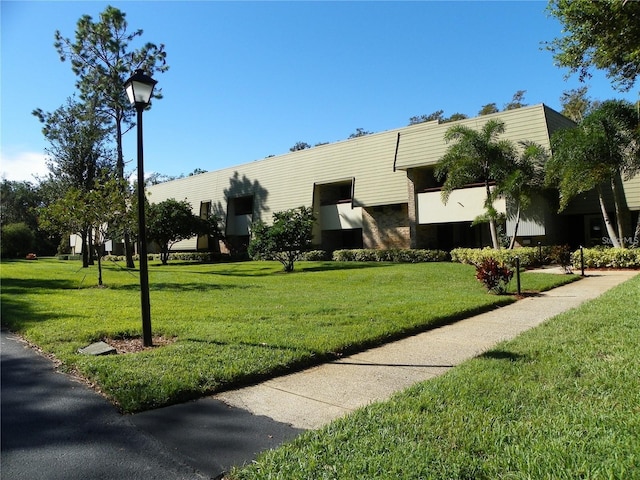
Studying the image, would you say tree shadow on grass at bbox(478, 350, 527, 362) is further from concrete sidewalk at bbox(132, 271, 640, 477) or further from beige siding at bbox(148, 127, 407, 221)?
beige siding at bbox(148, 127, 407, 221)

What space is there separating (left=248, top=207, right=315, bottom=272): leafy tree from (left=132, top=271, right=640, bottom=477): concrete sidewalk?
13.9 meters

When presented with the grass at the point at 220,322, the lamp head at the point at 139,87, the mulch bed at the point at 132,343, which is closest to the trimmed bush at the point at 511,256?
the grass at the point at 220,322

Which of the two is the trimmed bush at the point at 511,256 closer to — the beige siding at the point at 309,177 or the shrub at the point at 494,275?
the beige siding at the point at 309,177

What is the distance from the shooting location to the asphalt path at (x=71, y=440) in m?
2.93

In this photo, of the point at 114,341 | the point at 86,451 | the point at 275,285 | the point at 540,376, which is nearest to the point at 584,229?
the point at 275,285

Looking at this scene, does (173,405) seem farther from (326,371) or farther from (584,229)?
(584,229)

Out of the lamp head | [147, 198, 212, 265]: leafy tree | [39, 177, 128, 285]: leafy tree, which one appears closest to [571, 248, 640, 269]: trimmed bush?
the lamp head

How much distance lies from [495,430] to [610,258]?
54.7 feet

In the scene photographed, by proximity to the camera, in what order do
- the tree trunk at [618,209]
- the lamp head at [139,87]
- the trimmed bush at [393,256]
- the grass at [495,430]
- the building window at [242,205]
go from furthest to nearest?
the building window at [242,205] → the trimmed bush at [393,256] → the tree trunk at [618,209] → the lamp head at [139,87] → the grass at [495,430]

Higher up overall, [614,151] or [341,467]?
[614,151]

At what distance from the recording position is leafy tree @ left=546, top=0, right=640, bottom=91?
31.7 ft

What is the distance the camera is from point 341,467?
2818 millimetres

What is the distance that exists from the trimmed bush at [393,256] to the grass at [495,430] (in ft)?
56.7

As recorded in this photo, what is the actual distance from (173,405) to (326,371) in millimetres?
1771
